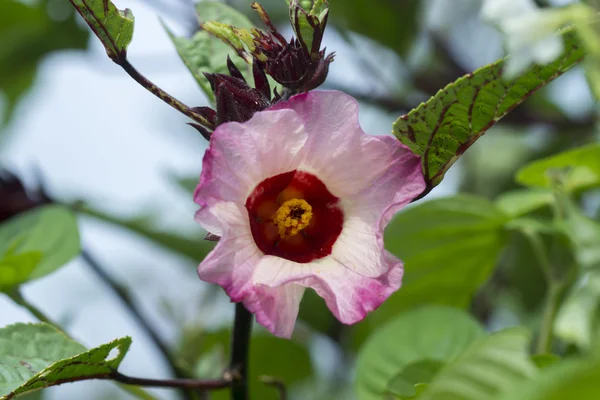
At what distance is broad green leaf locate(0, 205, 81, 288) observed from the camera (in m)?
0.92

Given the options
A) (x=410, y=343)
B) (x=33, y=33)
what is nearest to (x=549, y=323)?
(x=410, y=343)

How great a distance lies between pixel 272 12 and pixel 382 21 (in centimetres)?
27

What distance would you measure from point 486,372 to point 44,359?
1.51 feet

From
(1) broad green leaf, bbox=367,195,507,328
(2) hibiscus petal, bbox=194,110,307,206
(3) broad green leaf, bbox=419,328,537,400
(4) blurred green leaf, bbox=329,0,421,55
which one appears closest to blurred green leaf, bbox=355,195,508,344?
(1) broad green leaf, bbox=367,195,507,328

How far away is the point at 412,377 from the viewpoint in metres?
0.77

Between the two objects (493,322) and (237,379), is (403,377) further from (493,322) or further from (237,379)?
(493,322)

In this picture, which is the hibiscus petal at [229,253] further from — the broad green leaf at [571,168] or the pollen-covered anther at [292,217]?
the broad green leaf at [571,168]

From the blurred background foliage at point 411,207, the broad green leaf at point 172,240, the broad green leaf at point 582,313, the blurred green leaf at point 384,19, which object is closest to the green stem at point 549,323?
the blurred background foliage at point 411,207

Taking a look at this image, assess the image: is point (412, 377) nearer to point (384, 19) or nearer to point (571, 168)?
point (571, 168)

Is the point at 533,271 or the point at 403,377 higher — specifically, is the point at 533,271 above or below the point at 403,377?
below

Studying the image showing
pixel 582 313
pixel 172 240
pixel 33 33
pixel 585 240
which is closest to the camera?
pixel 582 313

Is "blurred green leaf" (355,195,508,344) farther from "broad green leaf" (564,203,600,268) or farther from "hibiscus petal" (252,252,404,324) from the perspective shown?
"hibiscus petal" (252,252,404,324)

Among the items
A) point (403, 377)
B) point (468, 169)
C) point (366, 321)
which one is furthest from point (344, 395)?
point (403, 377)

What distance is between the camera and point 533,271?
60.2 inches
